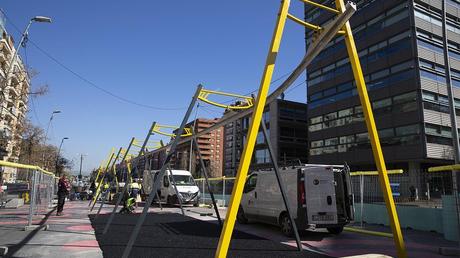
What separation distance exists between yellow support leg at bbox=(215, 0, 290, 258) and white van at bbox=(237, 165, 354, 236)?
530 centimetres

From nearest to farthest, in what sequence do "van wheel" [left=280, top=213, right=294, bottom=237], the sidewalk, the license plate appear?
the sidewalk < the license plate < "van wheel" [left=280, top=213, right=294, bottom=237]

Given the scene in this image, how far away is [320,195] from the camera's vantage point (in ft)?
36.0

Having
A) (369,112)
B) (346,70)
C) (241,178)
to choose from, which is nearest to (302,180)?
(369,112)

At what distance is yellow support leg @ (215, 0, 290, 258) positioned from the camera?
5169mm

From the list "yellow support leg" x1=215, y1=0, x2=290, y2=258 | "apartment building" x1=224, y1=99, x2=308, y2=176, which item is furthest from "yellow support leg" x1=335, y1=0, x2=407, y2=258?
"apartment building" x1=224, y1=99, x2=308, y2=176

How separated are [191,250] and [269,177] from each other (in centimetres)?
483

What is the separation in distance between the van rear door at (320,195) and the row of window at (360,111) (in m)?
37.9

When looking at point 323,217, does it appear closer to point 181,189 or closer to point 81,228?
point 81,228

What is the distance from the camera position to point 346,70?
54.7m

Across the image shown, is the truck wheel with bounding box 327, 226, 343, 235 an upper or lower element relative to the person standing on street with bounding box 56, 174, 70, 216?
lower

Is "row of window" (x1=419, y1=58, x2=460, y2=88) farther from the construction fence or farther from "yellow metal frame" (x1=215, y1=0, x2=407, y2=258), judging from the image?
"yellow metal frame" (x1=215, y1=0, x2=407, y2=258)

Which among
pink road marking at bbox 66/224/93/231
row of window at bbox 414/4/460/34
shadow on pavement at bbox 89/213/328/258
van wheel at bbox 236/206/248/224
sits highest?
row of window at bbox 414/4/460/34

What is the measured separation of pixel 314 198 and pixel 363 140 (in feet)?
139

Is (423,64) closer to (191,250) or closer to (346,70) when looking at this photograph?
(346,70)
